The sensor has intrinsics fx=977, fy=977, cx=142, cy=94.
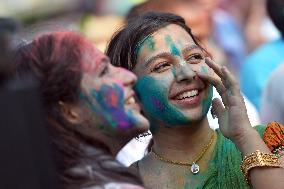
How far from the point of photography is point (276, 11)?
595 cm

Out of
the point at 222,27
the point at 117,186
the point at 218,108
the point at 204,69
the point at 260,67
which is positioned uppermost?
the point at 222,27

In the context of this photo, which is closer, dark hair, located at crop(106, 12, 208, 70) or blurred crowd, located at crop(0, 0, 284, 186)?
dark hair, located at crop(106, 12, 208, 70)

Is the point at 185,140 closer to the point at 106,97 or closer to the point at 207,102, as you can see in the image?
the point at 207,102

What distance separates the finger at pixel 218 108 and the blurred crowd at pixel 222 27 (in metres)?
0.52

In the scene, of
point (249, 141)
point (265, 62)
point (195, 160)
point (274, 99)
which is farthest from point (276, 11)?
point (249, 141)

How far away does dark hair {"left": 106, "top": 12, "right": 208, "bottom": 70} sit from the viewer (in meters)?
4.02

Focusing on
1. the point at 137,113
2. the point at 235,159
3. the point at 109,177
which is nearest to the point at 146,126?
the point at 137,113

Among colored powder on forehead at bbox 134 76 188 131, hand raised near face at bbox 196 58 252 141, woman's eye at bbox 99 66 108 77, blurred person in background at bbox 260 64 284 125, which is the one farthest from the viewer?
blurred person in background at bbox 260 64 284 125

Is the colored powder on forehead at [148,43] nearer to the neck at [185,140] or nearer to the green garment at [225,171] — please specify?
the neck at [185,140]

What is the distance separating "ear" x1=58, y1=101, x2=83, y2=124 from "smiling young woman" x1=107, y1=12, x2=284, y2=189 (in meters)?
0.74

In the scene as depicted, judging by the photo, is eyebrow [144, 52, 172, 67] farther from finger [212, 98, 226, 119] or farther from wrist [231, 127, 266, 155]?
wrist [231, 127, 266, 155]

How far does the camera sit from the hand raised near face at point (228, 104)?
3.81 metres

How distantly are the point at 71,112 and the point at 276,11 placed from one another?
2969 millimetres

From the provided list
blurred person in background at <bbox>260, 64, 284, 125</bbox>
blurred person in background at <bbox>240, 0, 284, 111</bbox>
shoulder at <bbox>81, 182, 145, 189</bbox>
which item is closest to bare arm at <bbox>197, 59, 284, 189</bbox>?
shoulder at <bbox>81, 182, 145, 189</bbox>
